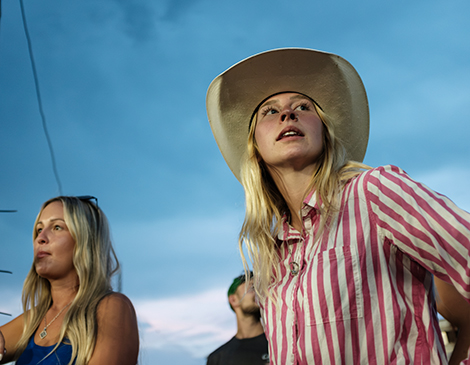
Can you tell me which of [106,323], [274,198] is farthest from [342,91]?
[106,323]

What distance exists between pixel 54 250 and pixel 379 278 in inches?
69.4

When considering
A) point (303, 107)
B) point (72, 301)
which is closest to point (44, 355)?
point (72, 301)

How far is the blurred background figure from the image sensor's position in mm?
3197

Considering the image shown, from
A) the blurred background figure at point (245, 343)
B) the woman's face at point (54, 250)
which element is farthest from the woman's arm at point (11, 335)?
the blurred background figure at point (245, 343)

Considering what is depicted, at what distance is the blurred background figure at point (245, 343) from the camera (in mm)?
3197

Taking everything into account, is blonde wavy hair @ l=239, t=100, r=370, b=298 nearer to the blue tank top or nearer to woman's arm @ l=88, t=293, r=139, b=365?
woman's arm @ l=88, t=293, r=139, b=365

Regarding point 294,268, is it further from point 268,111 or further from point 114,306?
point 114,306

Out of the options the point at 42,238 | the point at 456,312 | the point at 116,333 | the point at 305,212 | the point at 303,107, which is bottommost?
the point at 456,312

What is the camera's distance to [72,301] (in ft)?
7.89

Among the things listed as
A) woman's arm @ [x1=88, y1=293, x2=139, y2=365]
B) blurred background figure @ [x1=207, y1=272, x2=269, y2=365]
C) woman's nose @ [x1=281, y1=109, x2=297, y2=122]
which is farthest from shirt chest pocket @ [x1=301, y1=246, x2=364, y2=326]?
blurred background figure @ [x1=207, y1=272, x2=269, y2=365]

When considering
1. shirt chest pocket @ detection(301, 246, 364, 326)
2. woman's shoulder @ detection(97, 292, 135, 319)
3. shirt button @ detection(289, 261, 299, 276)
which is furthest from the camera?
woman's shoulder @ detection(97, 292, 135, 319)

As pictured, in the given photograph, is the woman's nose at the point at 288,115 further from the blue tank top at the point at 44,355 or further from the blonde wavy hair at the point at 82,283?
the blue tank top at the point at 44,355

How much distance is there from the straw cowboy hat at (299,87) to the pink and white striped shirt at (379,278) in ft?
2.15

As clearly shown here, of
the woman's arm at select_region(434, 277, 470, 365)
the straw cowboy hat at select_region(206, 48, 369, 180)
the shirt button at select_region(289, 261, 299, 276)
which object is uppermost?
the straw cowboy hat at select_region(206, 48, 369, 180)
